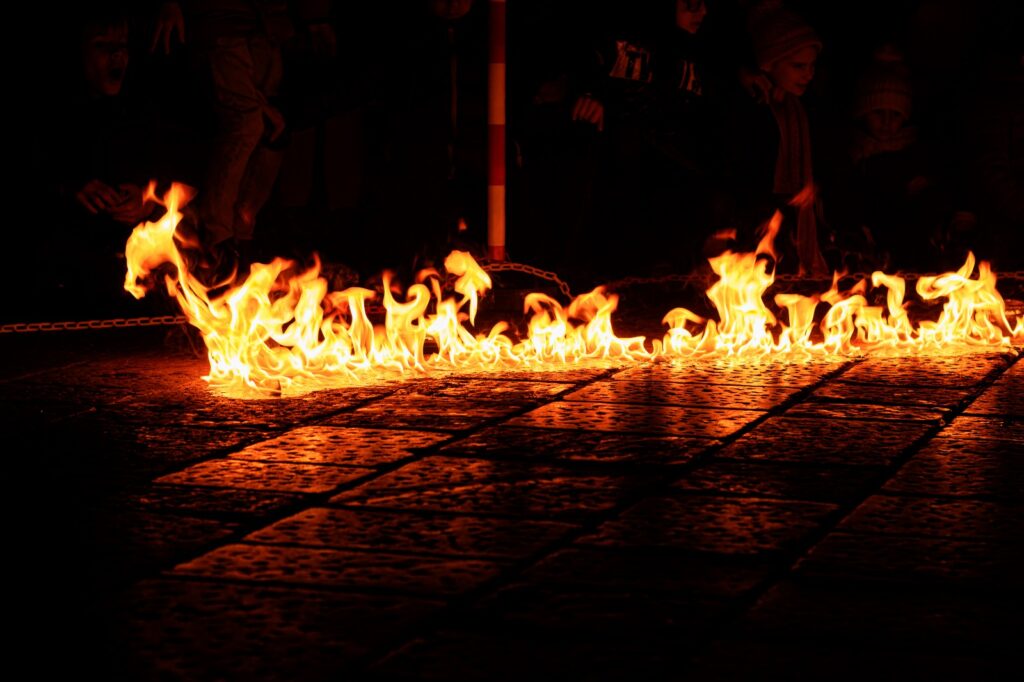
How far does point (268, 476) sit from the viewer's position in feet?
17.0

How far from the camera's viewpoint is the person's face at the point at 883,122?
12641mm

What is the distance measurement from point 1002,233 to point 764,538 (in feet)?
29.0

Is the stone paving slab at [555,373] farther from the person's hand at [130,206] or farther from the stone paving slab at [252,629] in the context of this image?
the stone paving slab at [252,629]

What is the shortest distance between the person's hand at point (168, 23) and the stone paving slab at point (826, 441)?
17.5 feet

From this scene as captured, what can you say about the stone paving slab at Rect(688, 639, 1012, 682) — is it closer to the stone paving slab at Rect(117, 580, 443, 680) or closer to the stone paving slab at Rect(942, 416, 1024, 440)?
the stone paving slab at Rect(117, 580, 443, 680)

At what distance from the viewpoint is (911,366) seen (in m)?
7.69

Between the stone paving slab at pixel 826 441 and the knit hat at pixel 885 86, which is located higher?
the knit hat at pixel 885 86

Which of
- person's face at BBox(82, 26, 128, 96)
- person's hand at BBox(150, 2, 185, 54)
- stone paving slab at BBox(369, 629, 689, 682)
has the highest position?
person's hand at BBox(150, 2, 185, 54)

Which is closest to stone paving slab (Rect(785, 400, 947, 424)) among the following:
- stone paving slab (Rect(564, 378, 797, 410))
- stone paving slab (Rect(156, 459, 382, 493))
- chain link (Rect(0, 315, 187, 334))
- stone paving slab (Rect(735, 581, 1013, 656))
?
stone paving slab (Rect(564, 378, 797, 410))

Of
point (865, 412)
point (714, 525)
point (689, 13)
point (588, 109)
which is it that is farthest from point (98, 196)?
point (714, 525)

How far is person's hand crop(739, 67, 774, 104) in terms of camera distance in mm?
11633

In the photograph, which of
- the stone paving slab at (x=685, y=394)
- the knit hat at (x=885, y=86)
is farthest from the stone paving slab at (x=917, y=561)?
the knit hat at (x=885, y=86)

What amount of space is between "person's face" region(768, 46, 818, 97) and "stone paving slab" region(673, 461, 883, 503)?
678cm

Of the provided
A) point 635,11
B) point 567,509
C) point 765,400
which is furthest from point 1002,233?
point 567,509
